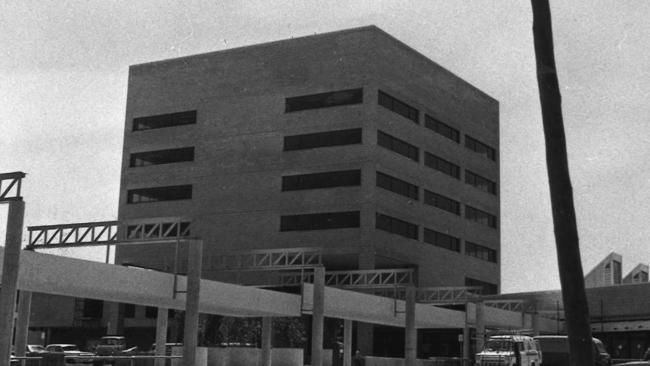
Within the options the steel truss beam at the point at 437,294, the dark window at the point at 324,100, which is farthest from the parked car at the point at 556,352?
the dark window at the point at 324,100

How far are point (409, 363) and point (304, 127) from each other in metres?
29.8

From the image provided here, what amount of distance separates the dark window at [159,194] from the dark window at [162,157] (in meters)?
2.60

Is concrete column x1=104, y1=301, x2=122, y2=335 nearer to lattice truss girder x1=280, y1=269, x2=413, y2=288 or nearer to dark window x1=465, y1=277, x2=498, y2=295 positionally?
lattice truss girder x1=280, y1=269, x2=413, y2=288

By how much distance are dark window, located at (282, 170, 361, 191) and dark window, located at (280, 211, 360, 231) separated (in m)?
2.47

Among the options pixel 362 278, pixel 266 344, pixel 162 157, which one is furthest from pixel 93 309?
pixel 266 344

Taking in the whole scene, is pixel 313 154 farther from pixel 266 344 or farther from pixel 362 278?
pixel 266 344

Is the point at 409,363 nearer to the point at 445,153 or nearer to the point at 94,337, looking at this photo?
the point at 445,153

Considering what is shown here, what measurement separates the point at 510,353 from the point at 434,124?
47.8 metres

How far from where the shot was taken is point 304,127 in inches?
3103

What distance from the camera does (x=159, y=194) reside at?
3337 inches

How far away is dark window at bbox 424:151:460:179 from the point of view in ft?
277

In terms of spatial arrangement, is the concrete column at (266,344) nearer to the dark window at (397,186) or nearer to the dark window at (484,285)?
the dark window at (397,186)

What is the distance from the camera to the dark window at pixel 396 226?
76.2 meters

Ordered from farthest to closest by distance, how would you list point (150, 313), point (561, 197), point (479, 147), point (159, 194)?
point (479, 147) → point (150, 313) → point (159, 194) → point (561, 197)
